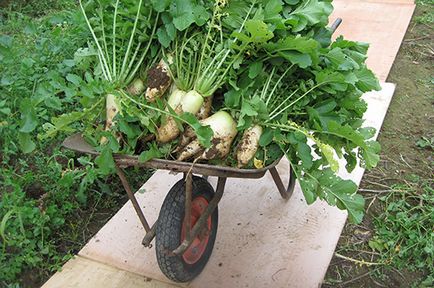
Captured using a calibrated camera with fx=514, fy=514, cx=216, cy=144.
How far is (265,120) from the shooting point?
193 cm

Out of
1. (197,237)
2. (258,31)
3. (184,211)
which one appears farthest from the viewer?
(197,237)

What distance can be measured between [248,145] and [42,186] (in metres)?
1.64

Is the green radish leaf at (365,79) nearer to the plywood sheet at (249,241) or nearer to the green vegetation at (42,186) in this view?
the plywood sheet at (249,241)

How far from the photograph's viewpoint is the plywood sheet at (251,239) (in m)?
2.50

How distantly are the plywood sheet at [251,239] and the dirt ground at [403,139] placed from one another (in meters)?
0.12

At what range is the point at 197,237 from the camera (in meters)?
2.44

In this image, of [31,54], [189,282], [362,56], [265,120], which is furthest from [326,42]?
[31,54]

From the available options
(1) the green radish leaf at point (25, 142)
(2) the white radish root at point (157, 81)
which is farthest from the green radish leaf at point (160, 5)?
(1) the green radish leaf at point (25, 142)

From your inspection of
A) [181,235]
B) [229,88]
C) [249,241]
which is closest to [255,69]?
[229,88]

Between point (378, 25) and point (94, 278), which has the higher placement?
point (94, 278)

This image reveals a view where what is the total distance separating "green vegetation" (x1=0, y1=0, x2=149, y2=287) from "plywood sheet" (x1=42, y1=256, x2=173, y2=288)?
0.27 feet

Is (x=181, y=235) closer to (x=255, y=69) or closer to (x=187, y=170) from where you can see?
(x=187, y=170)

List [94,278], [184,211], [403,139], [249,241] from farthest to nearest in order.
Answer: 1. [403,139]
2. [249,241]
3. [94,278]
4. [184,211]

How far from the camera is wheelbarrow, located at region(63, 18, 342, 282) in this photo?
6.22 feet
